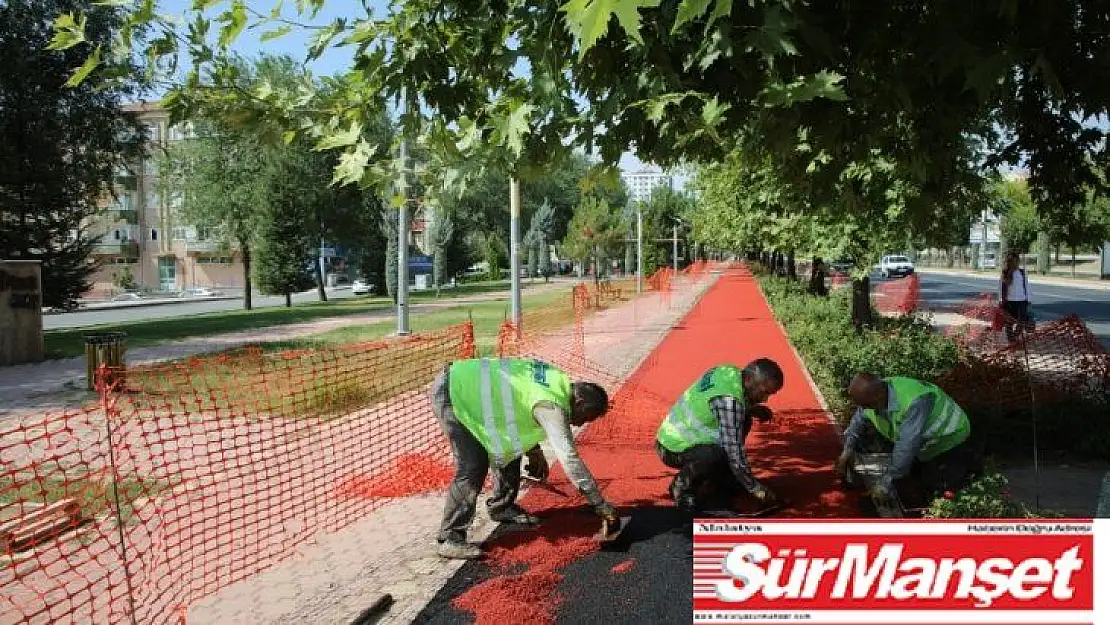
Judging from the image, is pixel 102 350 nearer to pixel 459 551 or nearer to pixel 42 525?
pixel 42 525

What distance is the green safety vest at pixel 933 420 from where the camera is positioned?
4.90 m

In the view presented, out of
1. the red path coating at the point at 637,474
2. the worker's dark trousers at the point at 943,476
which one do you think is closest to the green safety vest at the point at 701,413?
the red path coating at the point at 637,474

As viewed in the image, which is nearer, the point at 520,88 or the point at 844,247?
the point at 520,88

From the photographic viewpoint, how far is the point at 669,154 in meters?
4.22

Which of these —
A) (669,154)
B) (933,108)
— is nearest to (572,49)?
(669,154)

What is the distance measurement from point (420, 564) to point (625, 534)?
1.30m

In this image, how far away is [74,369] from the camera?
1330 cm

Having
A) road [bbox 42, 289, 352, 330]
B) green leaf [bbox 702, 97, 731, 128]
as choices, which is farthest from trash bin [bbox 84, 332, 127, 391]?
road [bbox 42, 289, 352, 330]

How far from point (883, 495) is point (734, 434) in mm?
1025

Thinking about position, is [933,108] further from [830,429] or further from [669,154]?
[830,429]

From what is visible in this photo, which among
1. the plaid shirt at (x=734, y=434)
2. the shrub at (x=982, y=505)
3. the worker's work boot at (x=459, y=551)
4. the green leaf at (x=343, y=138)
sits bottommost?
the worker's work boot at (x=459, y=551)

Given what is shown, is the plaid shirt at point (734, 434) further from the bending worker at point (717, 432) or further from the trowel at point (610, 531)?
the trowel at point (610, 531)

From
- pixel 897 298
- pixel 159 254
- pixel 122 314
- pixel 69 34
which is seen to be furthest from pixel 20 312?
pixel 159 254

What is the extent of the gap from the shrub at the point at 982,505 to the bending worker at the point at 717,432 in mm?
1069
